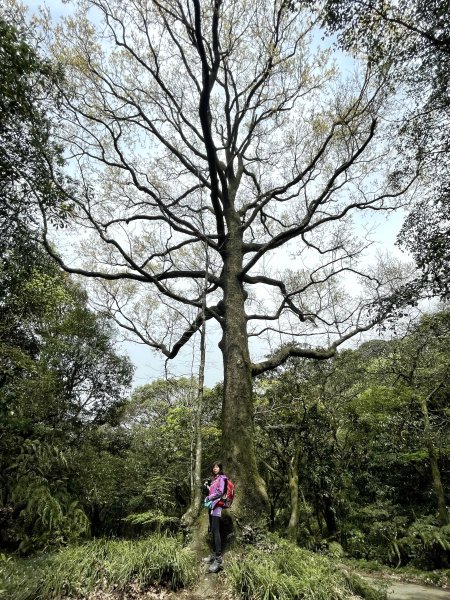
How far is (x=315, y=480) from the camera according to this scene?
415 inches

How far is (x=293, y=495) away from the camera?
32.7 ft

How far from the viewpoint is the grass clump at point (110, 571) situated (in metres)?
3.94

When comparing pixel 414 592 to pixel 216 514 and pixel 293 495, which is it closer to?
pixel 216 514

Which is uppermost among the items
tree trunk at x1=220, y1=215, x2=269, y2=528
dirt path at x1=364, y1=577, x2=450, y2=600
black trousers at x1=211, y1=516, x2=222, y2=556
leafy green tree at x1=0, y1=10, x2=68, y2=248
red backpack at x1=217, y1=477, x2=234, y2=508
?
leafy green tree at x1=0, y1=10, x2=68, y2=248

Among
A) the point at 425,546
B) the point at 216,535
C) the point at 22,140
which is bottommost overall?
the point at 425,546

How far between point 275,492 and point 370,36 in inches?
510

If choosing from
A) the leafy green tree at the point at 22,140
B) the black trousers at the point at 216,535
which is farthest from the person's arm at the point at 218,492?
the leafy green tree at the point at 22,140

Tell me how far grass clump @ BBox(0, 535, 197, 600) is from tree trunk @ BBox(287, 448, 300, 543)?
5437mm

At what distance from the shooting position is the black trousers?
491cm

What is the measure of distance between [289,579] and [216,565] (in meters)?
1.19

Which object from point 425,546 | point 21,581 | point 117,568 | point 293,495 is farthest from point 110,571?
point 425,546

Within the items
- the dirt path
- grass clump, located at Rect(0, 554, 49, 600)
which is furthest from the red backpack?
the dirt path

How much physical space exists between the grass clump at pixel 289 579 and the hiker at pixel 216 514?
260mm

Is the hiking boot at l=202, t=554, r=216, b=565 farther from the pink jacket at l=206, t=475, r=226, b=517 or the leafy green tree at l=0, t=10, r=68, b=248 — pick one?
the leafy green tree at l=0, t=10, r=68, b=248
